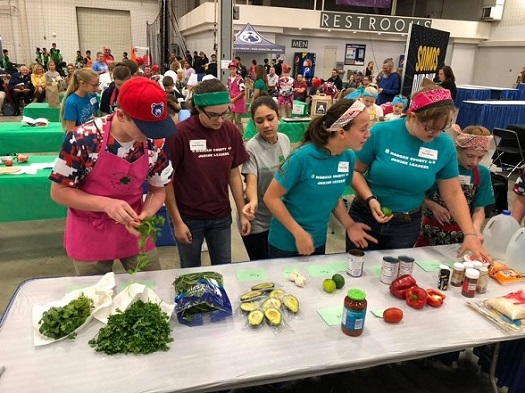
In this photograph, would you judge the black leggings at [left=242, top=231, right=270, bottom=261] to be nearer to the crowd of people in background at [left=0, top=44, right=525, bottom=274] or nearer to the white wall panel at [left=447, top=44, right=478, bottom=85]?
the crowd of people in background at [left=0, top=44, right=525, bottom=274]

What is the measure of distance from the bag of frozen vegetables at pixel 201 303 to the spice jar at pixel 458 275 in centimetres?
99

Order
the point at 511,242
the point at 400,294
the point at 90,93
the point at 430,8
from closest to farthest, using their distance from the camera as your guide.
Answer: the point at 400,294, the point at 511,242, the point at 90,93, the point at 430,8

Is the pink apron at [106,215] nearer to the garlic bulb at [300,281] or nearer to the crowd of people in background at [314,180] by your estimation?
the crowd of people in background at [314,180]

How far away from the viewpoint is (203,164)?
6.64 feet

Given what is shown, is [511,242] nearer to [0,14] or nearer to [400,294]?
[400,294]

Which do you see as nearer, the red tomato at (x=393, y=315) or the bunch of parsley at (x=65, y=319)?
the bunch of parsley at (x=65, y=319)

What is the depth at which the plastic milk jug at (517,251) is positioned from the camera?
1.98m

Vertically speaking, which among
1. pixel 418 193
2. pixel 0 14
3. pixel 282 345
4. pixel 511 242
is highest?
pixel 0 14

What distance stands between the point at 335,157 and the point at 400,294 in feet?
2.09

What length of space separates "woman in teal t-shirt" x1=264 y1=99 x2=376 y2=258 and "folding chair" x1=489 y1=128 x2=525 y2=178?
5027 mm

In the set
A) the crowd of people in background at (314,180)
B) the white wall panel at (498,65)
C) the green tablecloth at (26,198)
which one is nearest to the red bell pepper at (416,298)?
the crowd of people in background at (314,180)

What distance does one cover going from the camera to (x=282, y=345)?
1376mm

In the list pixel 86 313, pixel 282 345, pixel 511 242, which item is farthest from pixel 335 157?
pixel 86 313

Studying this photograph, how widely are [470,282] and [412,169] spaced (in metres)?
0.56
